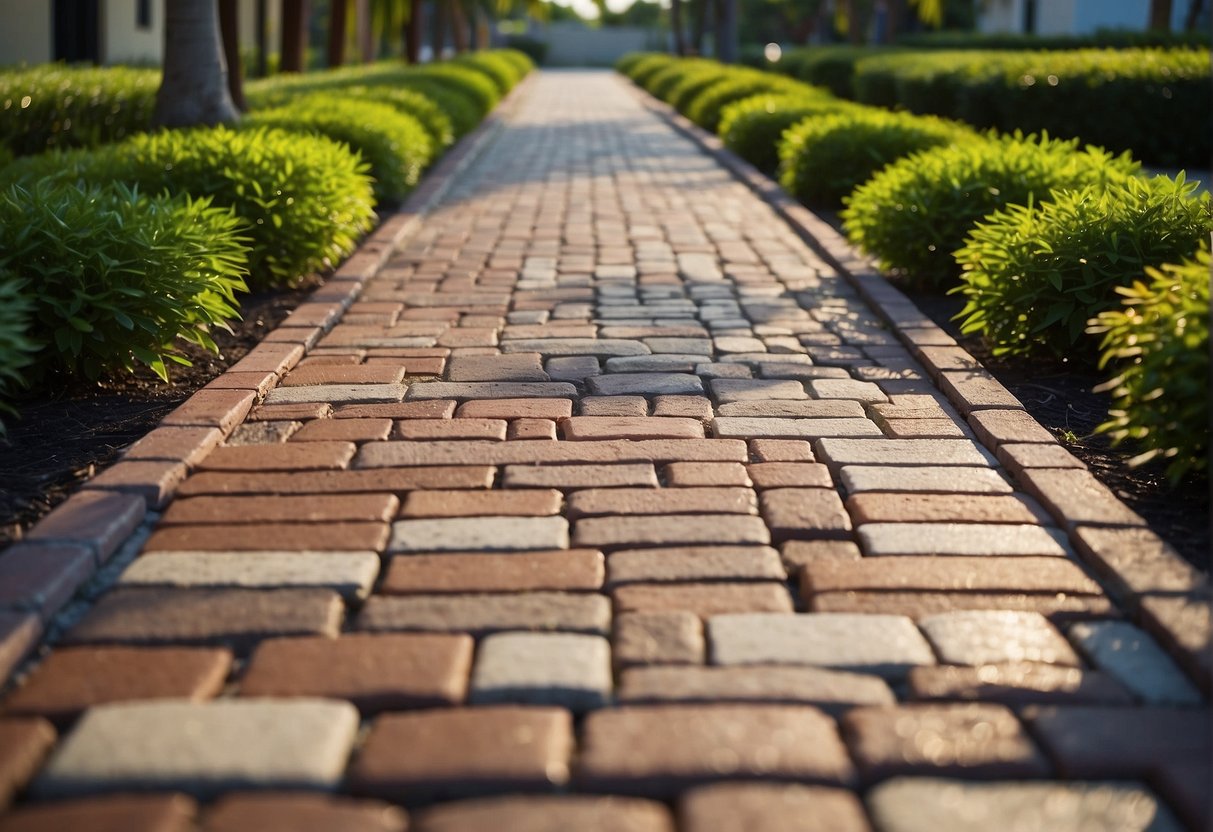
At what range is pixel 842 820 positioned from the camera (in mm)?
1997

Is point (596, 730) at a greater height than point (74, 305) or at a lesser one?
lesser

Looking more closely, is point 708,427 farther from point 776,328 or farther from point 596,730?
point 596,730

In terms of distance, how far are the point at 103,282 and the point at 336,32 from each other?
16.5 metres

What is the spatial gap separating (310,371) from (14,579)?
7.02 ft

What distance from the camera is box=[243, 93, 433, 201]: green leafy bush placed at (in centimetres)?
898

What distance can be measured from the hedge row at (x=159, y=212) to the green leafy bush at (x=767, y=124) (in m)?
3.03

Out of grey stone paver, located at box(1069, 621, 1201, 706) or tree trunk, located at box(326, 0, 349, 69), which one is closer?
grey stone paver, located at box(1069, 621, 1201, 706)

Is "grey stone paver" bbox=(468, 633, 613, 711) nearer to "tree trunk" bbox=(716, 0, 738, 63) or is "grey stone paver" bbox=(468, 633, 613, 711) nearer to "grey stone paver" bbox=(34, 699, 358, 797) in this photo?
"grey stone paver" bbox=(34, 699, 358, 797)

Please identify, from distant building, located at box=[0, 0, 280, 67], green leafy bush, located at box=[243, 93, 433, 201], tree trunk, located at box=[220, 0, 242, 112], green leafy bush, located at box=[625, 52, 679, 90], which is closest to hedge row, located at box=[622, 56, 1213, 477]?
green leafy bush, located at box=[243, 93, 433, 201]

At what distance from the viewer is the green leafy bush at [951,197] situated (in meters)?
6.39

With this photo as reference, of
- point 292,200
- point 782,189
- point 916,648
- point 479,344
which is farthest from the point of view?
point 782,189

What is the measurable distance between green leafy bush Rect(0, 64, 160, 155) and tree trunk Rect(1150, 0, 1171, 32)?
14781mm

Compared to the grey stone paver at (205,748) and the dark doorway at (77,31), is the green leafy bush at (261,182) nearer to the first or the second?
the grey stone paver at (205,748)

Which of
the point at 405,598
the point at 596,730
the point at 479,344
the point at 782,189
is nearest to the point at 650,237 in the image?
the point at 782,189
